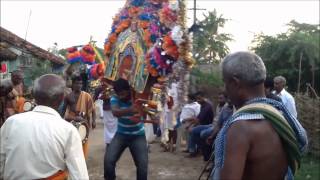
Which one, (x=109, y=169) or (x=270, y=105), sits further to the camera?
(x=109, y=169)

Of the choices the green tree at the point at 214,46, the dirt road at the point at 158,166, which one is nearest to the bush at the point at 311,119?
the dirt road at the point at 158,166

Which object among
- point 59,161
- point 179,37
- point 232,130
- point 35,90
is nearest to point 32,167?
point 59,161

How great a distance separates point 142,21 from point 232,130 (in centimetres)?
595

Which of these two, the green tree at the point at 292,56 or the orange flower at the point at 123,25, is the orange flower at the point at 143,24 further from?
the green tree at the point at 292,56

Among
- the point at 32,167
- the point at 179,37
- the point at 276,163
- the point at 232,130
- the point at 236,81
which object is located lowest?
the point at 32,167

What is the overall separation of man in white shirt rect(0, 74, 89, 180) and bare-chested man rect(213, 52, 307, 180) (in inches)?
44.3

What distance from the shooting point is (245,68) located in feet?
8.52

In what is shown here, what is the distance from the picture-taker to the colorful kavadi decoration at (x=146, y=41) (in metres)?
7.50

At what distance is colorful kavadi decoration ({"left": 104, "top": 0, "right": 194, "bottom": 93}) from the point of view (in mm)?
7496

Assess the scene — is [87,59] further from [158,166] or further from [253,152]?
[253,152]

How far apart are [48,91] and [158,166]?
6.69 m

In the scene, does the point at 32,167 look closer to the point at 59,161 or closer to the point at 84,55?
the point at 59,161

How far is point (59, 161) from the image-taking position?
3.33 m

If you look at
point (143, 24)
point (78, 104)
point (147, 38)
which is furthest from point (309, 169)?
point (78, 104)
